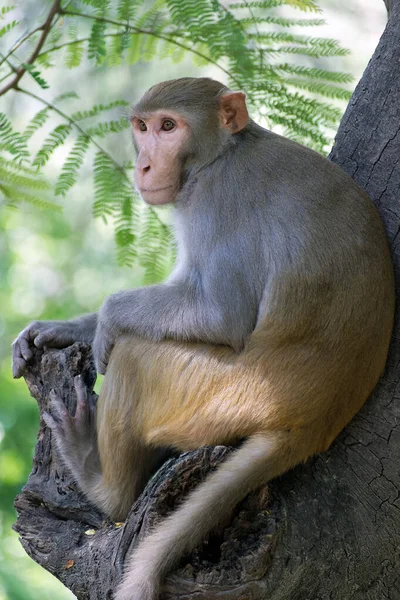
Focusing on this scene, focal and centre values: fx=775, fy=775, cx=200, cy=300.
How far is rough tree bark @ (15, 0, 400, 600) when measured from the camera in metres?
3.13

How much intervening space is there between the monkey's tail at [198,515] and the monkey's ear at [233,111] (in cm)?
178

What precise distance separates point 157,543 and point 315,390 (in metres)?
1.01

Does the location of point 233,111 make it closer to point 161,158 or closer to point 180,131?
point 180,131

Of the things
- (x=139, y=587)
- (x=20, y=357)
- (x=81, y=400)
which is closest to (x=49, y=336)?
(x=20, y=357)

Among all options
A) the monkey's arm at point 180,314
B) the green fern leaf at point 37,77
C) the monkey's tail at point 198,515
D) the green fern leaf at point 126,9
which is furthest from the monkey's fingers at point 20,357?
the green fern leaf at point 126,9

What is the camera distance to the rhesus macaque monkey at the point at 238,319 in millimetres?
3602

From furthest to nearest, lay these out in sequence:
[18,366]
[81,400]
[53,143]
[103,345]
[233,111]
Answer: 1. [53,143]
2. [18,366]
3. [81,400]
4. [233,111]
5. [103,345]

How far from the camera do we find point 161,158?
4.18m

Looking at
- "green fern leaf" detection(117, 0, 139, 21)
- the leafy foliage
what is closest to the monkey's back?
the leafy foliage

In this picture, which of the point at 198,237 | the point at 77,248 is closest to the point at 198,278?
the point at 198,237

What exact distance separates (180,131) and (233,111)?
0.31 m

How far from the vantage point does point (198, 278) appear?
3932 millimetres

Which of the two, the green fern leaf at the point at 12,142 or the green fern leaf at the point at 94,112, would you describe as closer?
the green fern leaf at the point at 12,142

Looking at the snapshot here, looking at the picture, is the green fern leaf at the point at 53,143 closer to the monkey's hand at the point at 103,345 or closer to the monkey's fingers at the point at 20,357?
the monkey's fingers at the point at 20,357
